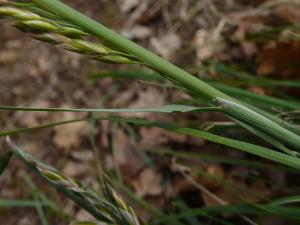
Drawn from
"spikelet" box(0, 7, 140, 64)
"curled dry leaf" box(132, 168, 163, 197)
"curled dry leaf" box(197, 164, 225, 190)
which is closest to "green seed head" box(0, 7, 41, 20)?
"spikelet" box(0, 7, 140, 64)

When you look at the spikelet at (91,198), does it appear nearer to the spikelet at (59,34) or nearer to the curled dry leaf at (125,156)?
the spikelet at (59,34)

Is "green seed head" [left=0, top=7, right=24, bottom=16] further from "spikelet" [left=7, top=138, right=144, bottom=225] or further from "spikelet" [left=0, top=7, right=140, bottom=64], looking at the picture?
"spikelet" [left=7, top=138, right=144, bottom=225]

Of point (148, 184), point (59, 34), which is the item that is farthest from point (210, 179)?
point (59, 34)

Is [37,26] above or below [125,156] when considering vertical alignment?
above

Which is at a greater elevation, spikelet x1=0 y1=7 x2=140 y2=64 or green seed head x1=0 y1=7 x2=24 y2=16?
green seed head x1=0 y1=7 x2=24 y2=16

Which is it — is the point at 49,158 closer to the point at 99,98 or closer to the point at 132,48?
the point at 99,98

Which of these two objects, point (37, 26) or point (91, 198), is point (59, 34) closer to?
point (37, 26)

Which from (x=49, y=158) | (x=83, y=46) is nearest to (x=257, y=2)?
(x=49, y=158)

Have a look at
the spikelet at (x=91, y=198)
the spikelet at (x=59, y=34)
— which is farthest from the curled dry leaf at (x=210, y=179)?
the spikelet at (x=59, y=34)
